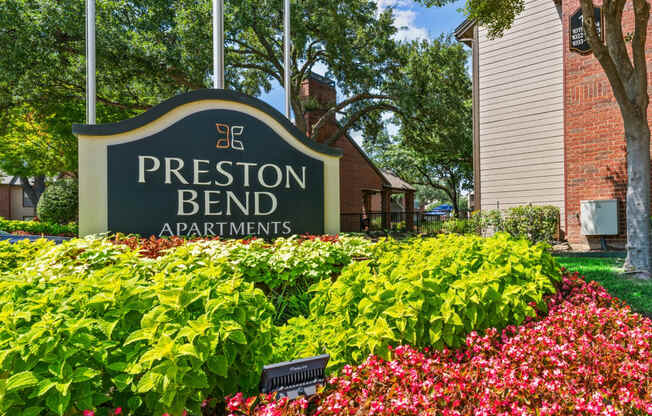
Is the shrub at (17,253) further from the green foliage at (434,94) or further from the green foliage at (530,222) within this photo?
the green foliage at (434,94)

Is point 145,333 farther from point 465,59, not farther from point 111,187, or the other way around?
point 465,59

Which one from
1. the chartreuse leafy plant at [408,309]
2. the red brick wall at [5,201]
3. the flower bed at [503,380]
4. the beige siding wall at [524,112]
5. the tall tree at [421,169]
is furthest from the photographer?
the red brick wall at [5,201]

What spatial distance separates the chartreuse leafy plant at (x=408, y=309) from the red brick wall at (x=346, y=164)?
1672 centimetres

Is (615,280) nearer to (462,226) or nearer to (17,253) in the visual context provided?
(462,226)

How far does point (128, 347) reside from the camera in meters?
1.61

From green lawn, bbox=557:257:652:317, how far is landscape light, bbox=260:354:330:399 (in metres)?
3.77

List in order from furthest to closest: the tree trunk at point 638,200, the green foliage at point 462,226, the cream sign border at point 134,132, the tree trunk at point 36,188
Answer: the tree trunk at point 36,188 → the green foliage at point 462,226 → the tree trunk at point 638,200 → the cream sign border at point 134,132

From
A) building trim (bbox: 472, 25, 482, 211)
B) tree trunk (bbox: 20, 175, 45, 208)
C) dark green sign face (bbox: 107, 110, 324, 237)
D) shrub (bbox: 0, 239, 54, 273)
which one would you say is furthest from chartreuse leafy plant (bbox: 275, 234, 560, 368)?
tree trunk (bbox: 20, 175, 45, 208)

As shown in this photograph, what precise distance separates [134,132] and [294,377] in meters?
4.14

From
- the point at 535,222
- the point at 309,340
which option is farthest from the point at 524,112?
the point at 309,340

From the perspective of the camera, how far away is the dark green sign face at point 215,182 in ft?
15.5

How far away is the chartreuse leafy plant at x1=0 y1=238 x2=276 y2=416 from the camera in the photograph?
4.58 ft

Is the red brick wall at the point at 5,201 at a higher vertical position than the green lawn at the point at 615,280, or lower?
higher

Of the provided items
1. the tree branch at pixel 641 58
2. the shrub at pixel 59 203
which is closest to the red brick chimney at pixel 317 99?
the shrub at pixel 59 203
